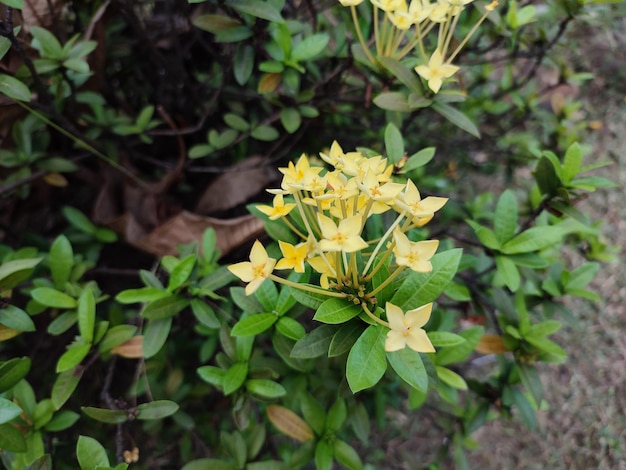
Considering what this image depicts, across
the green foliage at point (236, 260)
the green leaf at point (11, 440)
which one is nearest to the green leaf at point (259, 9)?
the green foliage at point (236, 260)

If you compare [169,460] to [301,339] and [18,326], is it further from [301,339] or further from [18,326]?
[301,339]

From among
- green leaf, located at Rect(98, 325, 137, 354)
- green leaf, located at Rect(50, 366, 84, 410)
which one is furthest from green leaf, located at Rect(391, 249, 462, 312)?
green leaf, located at Rect(50, 366, 84, 410)

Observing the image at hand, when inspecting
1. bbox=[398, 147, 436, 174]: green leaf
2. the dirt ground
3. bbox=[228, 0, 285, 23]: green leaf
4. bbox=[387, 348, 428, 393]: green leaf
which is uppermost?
bbox=[228, 0, 285, 23]: green leaf

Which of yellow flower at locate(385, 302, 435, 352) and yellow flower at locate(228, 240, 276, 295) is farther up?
yellow flower at locate(228, 240, 276, 295)

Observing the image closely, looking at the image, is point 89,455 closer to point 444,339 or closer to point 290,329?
point 290,329

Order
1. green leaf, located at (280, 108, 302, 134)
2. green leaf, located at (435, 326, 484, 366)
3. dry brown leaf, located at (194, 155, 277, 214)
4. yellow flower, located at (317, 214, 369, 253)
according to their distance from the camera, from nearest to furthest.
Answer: yellow flower, located at (317, 214, 369, 253), green leaf, located at (435, 326, 484, 366), green leaf, located at (280, 108, 302, 134), dry brown leaf, located at (194, 155, 277, 214)

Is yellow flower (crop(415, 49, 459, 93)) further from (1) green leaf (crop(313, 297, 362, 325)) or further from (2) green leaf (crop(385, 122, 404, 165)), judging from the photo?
(1) green leaf (crop(313, 297, 362, 325))
